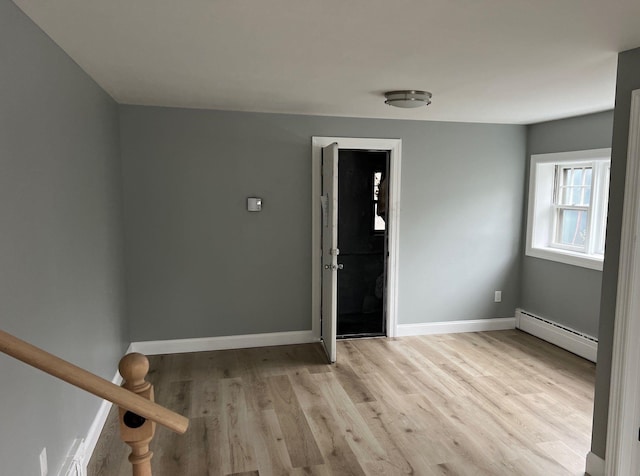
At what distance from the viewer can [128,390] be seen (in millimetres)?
1163

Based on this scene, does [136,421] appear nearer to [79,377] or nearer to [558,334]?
[79,377]

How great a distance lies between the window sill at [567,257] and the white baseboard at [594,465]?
2.10 m

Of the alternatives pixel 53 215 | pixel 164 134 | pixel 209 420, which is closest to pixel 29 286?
pixel 53 215

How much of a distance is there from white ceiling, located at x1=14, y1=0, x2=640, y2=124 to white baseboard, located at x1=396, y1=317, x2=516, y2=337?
2.43 meters

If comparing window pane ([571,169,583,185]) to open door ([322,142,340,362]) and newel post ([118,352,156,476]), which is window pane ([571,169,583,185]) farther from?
newel post ([118,352,156,476])

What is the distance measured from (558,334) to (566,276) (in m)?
0.59

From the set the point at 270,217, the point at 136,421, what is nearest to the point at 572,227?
the point at 270,217

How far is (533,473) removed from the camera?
8.63 feet

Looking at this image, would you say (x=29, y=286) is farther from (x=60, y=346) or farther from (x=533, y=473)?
(x=533, y=473)

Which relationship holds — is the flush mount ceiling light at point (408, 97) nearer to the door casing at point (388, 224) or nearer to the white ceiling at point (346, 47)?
the white ceiling at point (346, 47)

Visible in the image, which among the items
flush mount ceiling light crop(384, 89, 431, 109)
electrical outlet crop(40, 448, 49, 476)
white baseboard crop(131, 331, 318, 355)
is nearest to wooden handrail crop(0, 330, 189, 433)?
electrical outlet crop(40, 448, 49, 476)

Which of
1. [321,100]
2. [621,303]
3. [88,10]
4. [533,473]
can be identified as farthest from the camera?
[321,100]

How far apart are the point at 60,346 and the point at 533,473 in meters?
2.60

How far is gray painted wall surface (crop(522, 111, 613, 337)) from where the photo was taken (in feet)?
14.0
